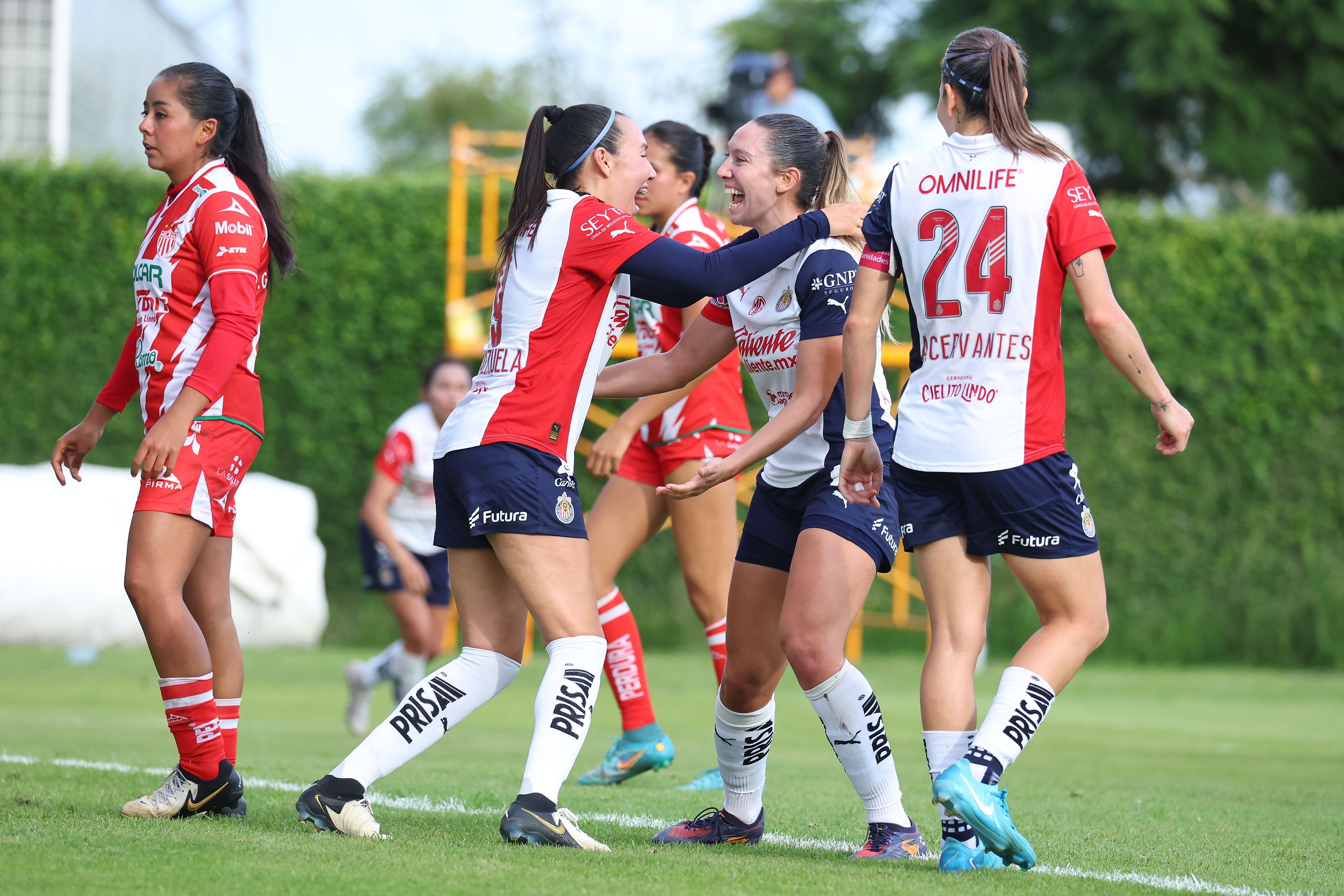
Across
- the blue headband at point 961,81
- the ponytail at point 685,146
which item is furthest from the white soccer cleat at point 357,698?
the blue headband at point 961,81

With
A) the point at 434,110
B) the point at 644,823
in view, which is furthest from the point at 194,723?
the point at 434,110

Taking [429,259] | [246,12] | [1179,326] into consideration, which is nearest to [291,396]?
[429,259]

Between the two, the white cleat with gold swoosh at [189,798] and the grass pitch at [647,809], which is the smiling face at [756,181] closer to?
the grass pitch at [647,809]

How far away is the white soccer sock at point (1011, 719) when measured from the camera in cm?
346

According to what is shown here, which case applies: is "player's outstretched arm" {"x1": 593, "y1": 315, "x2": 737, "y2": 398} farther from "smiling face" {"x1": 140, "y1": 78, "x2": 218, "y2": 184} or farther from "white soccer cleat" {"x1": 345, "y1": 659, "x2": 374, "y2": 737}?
"white soccer cleat" {"x1": 345, "y1": 659, "x2": 374, "y2": 737}

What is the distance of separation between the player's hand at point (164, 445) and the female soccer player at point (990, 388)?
6.14 feet

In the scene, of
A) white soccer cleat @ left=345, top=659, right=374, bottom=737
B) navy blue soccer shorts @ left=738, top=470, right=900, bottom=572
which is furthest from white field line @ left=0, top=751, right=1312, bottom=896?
white soccer cleat @ left=345, top=659, right=374, bottom=737

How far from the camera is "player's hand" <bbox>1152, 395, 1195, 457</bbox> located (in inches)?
137

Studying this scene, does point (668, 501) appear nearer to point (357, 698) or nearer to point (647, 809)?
point (647, 809)

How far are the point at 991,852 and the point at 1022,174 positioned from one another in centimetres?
173

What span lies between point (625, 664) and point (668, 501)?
0.72 metres

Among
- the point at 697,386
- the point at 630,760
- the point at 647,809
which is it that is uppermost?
the point at 697,386

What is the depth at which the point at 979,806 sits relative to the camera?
132 inches

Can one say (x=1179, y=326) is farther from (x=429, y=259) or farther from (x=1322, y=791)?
(x=1322, y=791)
